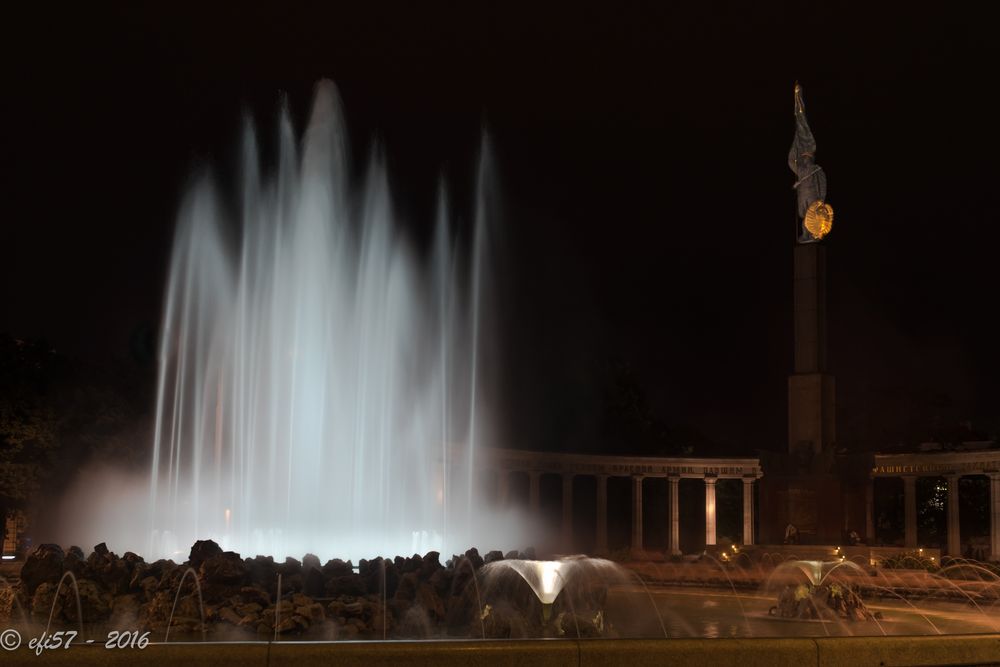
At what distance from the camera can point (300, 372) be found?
127 feet

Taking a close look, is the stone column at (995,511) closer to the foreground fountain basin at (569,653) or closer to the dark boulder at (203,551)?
the dark boulder at (203,551)

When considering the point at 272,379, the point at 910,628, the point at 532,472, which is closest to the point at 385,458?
the point at 272,379

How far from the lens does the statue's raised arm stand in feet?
197

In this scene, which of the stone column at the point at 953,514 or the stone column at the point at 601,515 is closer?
the stone column at the point at 953,514

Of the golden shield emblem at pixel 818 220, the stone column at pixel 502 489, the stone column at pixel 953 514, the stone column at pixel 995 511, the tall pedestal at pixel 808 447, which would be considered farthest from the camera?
the stone column at pixel 502 489

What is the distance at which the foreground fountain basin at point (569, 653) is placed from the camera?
11016 millimetres

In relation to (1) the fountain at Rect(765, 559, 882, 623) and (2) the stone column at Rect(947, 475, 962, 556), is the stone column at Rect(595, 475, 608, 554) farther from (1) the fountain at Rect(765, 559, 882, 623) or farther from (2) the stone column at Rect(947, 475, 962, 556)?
(1) the fountain at Rect(765, 559, 882, 623)

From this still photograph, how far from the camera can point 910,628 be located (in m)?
28.3

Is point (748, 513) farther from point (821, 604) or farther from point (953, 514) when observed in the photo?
point (821, 604)

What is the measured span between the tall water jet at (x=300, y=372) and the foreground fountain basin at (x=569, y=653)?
25434 mm

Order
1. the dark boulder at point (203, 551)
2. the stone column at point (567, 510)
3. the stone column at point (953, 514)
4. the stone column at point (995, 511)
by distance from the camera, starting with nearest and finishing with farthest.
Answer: the dark boulder at point (203, 551) < the stone column at point (995, 511) < the stone column at point (953, 514) < the stone column at point (567, 510)

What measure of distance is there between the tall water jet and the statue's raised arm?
2577cm

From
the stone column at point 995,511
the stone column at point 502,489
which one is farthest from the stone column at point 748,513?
the stone column at point 502,489

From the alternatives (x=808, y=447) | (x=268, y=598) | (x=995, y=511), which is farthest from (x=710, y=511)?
(x=268, y=598)
